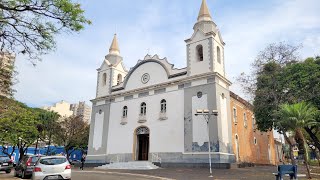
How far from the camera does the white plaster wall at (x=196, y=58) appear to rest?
24.8m

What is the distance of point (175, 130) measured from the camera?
24.9 meters

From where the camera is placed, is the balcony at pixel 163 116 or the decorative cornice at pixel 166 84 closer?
the decorative cornice at pixel 166 84

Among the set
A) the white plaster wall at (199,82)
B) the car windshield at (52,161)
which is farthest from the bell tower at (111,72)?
the car windshield at (52,161)

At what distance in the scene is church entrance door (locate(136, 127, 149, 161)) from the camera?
27.1 meters

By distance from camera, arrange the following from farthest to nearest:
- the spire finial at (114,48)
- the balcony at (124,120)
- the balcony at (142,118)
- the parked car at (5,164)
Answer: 1. the spire finial at (114,48)
2. the balcony at (124,120)
3. the balcony at (142,118)
4. the parked car at (5,164)

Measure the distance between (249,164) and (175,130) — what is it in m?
8.78

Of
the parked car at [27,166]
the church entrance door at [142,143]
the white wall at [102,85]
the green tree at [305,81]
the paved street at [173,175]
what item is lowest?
the paved street at [173,175]

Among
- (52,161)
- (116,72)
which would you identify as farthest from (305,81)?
(116,72)

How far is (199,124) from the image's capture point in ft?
76.9

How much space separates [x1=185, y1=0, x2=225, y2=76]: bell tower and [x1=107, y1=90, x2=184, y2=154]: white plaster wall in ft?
9.48

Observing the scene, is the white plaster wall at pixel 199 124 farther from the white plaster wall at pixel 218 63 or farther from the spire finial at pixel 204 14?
the spire finial at pixel 204 14

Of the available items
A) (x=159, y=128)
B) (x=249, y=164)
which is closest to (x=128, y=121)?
(x=159, y=128)

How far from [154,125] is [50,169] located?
15.7 metres

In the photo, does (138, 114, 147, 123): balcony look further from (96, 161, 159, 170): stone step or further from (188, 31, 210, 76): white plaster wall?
(188, 31, 210, 76): white plaster wall
